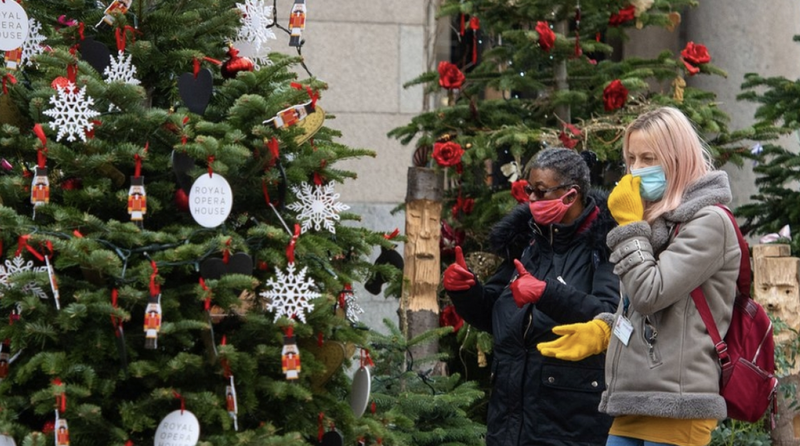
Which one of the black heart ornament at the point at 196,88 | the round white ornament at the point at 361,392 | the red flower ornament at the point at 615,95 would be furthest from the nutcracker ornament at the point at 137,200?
the red flower ornament at the point at 615,95

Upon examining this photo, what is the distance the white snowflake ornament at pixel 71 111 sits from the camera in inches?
152

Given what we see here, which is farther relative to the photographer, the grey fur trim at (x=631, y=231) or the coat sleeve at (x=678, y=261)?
the grey fur trim at (x=631, y=231)

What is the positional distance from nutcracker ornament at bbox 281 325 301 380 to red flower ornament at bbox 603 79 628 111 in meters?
3.92

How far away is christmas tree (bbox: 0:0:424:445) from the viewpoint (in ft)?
12.2

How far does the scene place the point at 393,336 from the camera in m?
6.05

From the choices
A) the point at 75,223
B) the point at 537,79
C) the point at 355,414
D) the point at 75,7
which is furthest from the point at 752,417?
the point at 537,79

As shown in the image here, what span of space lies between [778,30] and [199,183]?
26.4ft

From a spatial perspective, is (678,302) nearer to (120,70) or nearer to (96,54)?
(120,70)

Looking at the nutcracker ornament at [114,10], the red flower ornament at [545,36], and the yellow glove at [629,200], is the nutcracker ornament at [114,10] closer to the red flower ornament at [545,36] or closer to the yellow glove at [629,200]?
the yellow glove at [629,200]

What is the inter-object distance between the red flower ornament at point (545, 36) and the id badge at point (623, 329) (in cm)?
350

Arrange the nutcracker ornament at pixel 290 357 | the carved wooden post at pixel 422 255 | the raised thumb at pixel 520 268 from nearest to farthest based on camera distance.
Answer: the nutcracker ornament at pixel 290 357 → the raised thumb at pixel 520 268 → the carved wooden post at pixel 422 255

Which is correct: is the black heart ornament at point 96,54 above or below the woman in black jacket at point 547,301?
above

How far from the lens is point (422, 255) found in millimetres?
6574

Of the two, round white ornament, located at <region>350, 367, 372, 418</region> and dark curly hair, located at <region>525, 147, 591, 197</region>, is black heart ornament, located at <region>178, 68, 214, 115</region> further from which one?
dark curly hair, located at <region>525, 147, 591, 197</region>
